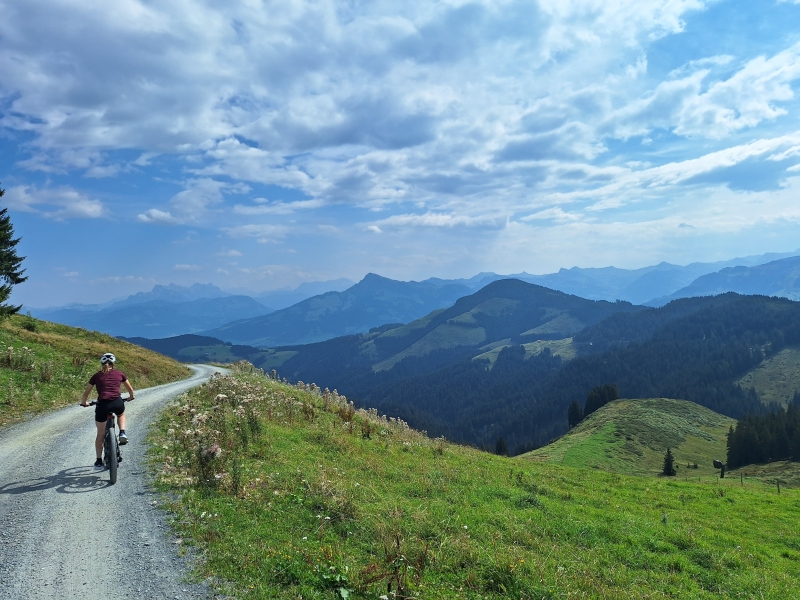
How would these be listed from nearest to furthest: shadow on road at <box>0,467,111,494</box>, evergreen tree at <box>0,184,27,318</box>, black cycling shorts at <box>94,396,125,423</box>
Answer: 1. shadow on road at <box>0,467,111,494</box>
2. black cycling shorts at <box>94,396,125,423</box>
3. evergreen tree at <box>0,184,27,318</box>

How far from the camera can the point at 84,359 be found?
1275 inches

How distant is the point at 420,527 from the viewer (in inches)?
404

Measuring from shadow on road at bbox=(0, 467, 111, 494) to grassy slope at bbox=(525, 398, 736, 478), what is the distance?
56.3 meters

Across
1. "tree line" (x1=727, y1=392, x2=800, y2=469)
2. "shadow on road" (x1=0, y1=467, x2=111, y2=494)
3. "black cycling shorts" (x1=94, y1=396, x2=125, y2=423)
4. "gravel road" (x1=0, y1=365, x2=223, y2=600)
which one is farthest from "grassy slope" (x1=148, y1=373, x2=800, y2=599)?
"tree line" (x1=727, y1=392, x2=800, y2=469)

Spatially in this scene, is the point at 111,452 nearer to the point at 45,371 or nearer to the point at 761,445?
the point at 45,371

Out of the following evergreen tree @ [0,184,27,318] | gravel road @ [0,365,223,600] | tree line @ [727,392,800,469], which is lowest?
tree line @ [727,392,800,469]

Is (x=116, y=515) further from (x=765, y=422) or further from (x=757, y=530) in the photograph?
(x=765, y=422)

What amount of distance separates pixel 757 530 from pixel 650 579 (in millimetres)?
12326

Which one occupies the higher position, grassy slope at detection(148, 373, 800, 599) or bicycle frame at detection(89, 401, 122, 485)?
bicycle frame at detection(89, 401, 122, 485)

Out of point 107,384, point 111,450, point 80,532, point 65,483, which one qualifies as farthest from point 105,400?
point 80,532

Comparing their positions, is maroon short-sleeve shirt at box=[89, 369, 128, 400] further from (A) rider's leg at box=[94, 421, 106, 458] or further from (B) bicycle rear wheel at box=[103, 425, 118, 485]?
(B) bicycle rear wheel at box=[103, 425, 118, 485]

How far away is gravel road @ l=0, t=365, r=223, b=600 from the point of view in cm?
688

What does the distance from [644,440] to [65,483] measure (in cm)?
9455

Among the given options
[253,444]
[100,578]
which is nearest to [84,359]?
[253,444]
